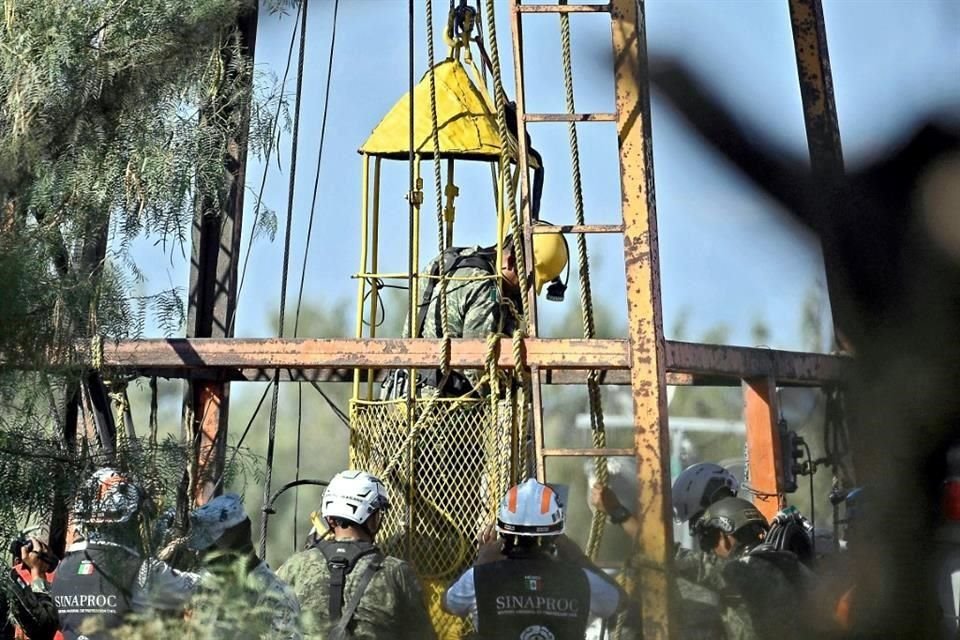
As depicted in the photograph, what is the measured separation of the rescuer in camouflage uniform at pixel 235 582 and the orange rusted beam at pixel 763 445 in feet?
8.88

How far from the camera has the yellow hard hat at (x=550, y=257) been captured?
7.66 meters

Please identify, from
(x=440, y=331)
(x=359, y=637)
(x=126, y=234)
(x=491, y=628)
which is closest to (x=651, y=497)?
(x=491, y=628)

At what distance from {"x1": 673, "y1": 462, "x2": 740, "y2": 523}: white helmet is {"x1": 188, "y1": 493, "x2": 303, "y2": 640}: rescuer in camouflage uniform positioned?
8.86 feet

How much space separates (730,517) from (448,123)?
274 centimetres

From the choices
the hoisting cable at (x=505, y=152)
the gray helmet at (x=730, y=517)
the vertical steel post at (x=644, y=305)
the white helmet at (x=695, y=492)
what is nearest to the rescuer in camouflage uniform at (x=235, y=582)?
the vertical steel post at (x=644, y=305)

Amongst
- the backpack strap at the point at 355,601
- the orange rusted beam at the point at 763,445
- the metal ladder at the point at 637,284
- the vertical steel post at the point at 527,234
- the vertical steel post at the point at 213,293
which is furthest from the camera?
the vertical steel post at the point at 213,293

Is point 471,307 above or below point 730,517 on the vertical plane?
above

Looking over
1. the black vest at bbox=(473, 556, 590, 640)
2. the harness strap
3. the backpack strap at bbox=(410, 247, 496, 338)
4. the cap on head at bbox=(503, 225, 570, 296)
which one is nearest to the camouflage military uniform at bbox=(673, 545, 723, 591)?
the black vest at bbox=(473, 556, 590, 640)

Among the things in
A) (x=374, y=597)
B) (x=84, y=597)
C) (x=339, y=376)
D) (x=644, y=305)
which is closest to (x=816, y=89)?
(x=644, y=305)

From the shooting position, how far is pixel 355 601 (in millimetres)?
5645

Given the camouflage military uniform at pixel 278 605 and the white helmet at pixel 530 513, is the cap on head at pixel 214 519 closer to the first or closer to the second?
the camouflage military uniform at pixel 278 605

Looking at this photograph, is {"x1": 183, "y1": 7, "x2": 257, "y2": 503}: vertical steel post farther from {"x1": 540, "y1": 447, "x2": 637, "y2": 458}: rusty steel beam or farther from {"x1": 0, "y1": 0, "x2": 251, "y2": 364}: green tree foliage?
{"x1": 0, "y1": 0, "x2": 251, "y2": 364}: green tree foliage

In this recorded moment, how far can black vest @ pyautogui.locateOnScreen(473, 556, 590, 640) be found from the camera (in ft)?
18.0

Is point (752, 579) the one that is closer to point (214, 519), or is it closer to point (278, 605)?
point (278, 605)
